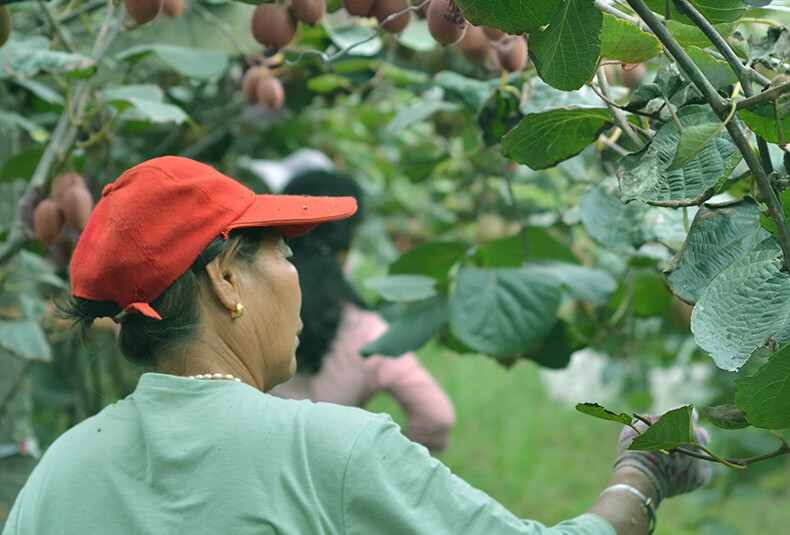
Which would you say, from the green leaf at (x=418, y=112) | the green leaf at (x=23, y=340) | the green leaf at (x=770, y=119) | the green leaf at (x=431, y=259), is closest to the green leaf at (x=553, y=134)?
the green leaf at (x=770, y=119)

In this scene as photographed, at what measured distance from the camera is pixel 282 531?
1002 mm

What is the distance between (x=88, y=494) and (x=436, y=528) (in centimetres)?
43

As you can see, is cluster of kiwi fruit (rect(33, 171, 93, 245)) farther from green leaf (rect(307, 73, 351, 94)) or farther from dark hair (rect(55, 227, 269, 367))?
green leaf (rect(307, 73, 351, 94))

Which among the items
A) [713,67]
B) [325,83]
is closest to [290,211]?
[713,67]

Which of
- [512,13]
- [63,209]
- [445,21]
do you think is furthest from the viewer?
[63,209]

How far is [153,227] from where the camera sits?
1.11 m

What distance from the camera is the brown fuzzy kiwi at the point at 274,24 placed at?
1358 millimetres

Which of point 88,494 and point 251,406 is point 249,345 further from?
point 88,494

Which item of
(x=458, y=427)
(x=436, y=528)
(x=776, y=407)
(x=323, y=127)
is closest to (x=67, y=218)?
(x=436, y=528)

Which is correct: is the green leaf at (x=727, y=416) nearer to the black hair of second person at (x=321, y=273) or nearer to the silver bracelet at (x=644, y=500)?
the silver bracelet at (x=644, y=500)

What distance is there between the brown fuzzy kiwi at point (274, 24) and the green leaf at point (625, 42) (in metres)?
0.60

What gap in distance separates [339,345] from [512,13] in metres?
1.60

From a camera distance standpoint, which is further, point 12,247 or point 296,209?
point 12,247

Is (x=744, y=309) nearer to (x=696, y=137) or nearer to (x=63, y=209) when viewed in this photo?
(x=696, y=137)
